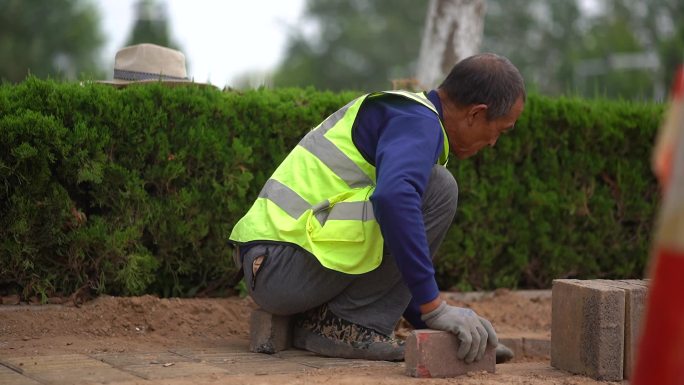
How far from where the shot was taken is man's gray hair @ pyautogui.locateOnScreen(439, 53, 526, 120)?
3859 millimetres

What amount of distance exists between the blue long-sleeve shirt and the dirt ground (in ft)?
1.49

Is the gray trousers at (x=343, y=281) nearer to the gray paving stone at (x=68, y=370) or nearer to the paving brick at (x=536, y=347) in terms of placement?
the gray paving stone at (x=68, y=370)

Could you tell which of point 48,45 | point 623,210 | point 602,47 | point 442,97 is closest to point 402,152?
point 442,97

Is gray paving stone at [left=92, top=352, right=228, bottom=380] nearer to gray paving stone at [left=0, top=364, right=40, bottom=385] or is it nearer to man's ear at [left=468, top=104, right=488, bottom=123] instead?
gray paving stone at [left=0, top=364, right=40, bottom=385]

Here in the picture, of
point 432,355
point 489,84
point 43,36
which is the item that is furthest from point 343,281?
point 43,36

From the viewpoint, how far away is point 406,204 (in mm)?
3455

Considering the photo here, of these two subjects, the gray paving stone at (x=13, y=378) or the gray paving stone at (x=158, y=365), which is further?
the gray paving stone at (x=158, y=365)

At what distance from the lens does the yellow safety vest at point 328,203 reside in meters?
3.89

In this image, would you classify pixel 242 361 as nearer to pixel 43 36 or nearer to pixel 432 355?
pixel 432 355

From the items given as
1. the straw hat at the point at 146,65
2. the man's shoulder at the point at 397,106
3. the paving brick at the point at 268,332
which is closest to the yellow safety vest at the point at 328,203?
the man's shoulder at the point at 397,106

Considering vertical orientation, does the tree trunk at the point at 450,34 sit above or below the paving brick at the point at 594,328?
above

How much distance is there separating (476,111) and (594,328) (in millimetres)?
1021

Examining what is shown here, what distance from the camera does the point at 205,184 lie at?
5160mm

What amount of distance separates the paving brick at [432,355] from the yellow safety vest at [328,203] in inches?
17.9
